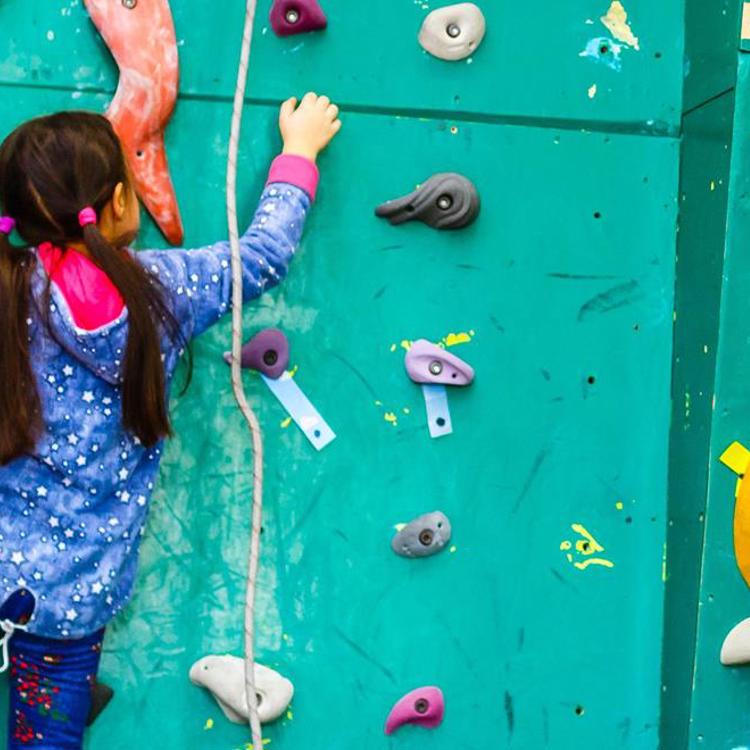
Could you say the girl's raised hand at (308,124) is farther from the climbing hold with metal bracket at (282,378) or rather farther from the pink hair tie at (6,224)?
the pink hair tie at (6,224)

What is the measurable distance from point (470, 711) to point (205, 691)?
426mm

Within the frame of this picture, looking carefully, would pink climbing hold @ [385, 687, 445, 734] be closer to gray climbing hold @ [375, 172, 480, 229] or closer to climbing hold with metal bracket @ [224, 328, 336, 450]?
climbing hold with metal bracket @ [224, 328, 336, 450]

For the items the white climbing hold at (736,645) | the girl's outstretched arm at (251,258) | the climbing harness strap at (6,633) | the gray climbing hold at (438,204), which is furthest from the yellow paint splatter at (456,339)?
the climbing harness strap at (6,633)

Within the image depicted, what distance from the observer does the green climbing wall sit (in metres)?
2.21

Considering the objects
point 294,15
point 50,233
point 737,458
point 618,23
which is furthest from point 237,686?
point 618,23

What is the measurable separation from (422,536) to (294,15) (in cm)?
82

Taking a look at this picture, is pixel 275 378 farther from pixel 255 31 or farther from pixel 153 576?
pixel 255 31

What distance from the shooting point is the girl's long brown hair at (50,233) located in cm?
188

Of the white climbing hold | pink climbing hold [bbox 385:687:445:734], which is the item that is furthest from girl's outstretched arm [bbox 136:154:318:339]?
the white climbing hold

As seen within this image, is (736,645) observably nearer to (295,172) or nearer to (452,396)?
(452,396)

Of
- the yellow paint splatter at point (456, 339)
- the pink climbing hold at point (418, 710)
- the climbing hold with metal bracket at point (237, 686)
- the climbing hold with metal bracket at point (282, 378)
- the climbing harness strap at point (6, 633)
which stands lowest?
the pink climbing hold at point (418, 710)

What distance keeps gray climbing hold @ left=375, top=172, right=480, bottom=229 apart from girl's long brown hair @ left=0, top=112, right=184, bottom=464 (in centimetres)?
47

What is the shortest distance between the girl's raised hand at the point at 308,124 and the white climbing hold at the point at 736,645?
0.99 meters

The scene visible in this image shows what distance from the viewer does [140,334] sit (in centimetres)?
192
